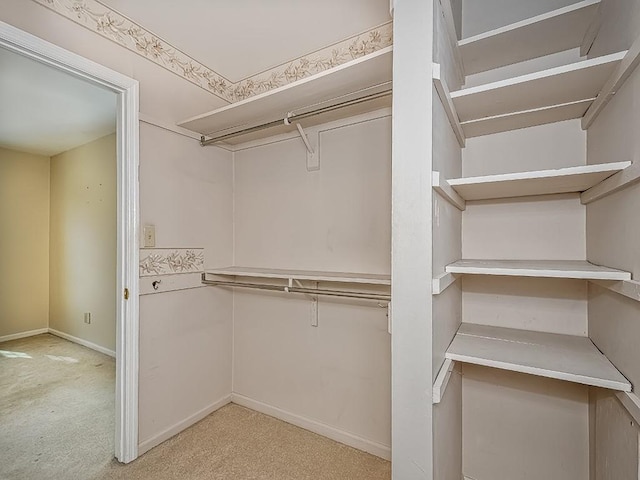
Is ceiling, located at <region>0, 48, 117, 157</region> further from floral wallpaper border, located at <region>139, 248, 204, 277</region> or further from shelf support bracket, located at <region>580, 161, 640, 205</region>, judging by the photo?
shelf support bracket, located at <region>580, 161, 640, 205</region>

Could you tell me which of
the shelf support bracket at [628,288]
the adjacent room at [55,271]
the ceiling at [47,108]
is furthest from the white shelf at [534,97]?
the adjacent room at [55,271]

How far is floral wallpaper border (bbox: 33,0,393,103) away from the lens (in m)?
1.58

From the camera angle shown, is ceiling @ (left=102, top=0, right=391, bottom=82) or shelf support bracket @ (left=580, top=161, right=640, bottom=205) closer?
shelf support bracket @ (left=580, top=161, right=640, bottom=205)

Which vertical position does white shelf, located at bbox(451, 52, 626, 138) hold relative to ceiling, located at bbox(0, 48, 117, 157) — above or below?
below

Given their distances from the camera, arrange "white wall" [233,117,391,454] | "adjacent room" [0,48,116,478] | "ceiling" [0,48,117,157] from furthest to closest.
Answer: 1. "ceiling" [0,48,117,157]
2. "adjacent room" [0,48,116,478]
3. "white wall" [233,117,391,454]

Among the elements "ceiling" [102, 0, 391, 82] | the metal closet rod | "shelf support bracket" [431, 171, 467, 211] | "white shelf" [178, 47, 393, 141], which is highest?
"ceiling" [102, 0, 391, 82]

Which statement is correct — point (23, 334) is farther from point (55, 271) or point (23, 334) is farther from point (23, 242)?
point (23, 242)

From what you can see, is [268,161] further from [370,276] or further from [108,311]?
[108,311]

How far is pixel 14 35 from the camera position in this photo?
132 cm

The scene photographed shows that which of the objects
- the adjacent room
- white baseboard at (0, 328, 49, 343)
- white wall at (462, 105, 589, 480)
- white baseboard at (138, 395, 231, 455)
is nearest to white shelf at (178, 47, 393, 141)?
white wall at (462, 105, 589, 480)

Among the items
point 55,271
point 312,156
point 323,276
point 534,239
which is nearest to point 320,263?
point 323,276

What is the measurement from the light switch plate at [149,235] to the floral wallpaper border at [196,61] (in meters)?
1.01

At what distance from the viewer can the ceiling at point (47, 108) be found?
2219mm

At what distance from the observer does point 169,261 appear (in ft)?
6.50
